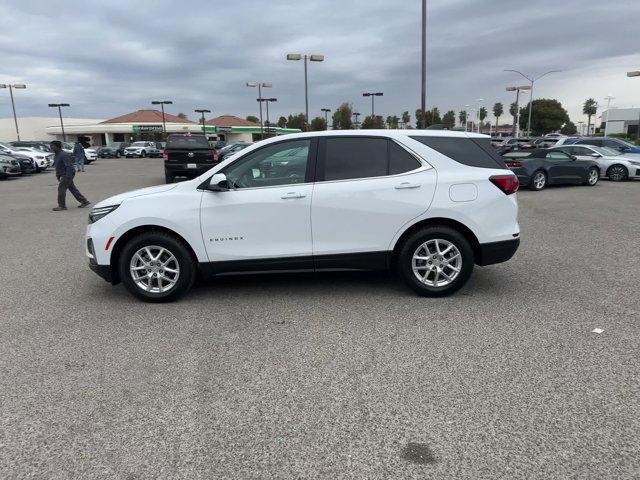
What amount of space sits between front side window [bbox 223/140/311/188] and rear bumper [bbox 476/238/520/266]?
81.4 inches

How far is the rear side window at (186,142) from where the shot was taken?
18123 millimetres

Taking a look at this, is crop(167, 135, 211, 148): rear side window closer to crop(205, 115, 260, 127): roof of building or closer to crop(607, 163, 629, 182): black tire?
crop(607, 163, 629, 182): black tire

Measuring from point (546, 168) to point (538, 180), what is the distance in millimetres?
516

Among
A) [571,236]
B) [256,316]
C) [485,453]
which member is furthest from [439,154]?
[571,236]

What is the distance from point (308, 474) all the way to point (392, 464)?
0.45 meters

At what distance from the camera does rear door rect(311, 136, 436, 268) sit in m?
5.07

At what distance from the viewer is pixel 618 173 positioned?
1981 centimetres

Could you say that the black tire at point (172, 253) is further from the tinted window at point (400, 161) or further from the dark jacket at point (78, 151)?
the dark jacket at point (78, 151)

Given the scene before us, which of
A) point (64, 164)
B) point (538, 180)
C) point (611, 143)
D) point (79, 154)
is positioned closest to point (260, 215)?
point (64, 164)

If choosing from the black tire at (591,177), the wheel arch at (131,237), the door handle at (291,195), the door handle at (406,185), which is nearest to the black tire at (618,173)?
the black tire at (591,177)

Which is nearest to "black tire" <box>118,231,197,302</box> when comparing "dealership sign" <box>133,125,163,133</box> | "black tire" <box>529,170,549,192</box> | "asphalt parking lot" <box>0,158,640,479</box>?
"asphalt parking lot" <box>0,158,640,479</box>

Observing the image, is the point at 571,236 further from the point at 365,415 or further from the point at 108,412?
the point at 108,412

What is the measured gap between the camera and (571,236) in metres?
8.64

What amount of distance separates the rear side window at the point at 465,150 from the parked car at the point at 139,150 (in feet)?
167
